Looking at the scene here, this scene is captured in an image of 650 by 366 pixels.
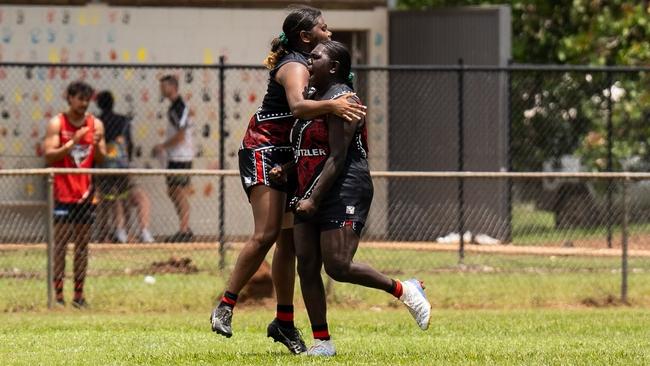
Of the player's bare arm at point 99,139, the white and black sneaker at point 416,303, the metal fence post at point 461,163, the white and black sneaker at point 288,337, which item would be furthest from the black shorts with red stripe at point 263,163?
the metal fence post at point 461,163

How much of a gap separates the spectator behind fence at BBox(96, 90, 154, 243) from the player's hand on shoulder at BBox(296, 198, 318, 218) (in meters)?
5.87

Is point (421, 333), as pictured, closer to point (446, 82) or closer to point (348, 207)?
point (348, 207)

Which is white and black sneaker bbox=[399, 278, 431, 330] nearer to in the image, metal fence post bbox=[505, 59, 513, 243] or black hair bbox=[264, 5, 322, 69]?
black hair bbox=[264, 5, 322, 69]

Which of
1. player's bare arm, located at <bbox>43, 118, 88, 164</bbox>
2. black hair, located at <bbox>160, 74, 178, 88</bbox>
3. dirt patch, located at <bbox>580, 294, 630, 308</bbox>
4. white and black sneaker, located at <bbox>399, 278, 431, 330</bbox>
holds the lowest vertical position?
dirt patch, located at <bbox>580, 294, 630, 308</bbox>

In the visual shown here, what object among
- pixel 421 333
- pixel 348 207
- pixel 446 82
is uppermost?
pixel 446 82

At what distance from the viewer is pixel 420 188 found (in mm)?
17734

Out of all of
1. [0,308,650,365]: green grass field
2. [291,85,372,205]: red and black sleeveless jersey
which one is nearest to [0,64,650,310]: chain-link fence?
[0,308,650,365]: green grass field

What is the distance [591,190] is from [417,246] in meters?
2.27

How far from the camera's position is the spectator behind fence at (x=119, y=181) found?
1491 centimetres

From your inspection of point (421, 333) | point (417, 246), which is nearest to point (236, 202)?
point (417, 246)

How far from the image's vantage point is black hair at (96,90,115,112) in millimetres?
17344

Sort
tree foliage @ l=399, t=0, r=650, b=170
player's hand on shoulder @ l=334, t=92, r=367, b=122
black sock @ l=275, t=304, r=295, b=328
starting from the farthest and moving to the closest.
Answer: tree foliage @ l=399, t=0, r=650, b=170
black sock @ l=275, t=304, r=295, b=328
player's hand on shoulder @ l=334, t=92, r=367, b=122

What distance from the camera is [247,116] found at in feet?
59.5

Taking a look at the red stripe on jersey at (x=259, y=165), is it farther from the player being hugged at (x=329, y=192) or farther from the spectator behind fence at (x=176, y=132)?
the spectator behind fence at (x=176, y=132)
